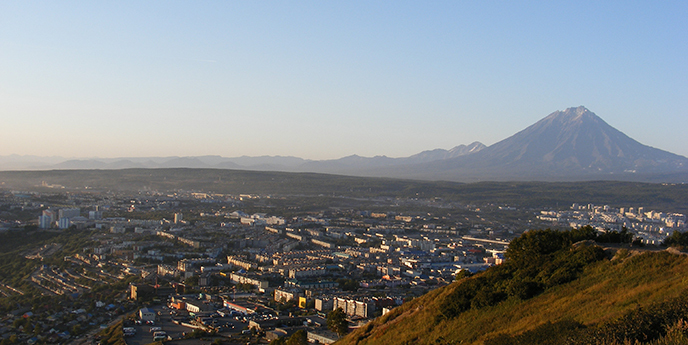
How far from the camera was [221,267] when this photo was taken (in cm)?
3064

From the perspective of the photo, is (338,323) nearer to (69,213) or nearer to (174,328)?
(174,328)

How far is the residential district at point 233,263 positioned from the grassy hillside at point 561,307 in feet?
8.71

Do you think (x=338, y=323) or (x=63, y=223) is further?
(x=63, y=223)

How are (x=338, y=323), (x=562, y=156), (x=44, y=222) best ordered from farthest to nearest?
(x=562, y=156), (x=44, y=222), (x=338, y=323)

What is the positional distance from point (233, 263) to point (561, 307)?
80.5ft

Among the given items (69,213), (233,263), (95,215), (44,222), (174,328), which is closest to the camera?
(174,328)

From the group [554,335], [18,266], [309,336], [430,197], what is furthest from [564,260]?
[430,197]

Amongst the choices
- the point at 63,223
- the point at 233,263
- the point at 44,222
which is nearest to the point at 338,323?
the point at 233,263

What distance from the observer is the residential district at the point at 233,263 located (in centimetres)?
1994

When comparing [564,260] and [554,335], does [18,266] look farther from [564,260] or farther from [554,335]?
[554,335]

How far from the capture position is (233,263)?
32.3m

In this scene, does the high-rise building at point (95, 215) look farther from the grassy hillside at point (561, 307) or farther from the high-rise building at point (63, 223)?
the grassy hillside at point (561, 307)

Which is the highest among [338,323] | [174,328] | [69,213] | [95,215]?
[338,323]

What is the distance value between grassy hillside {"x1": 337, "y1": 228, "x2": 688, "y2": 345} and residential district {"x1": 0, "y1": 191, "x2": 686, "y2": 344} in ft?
8.71
